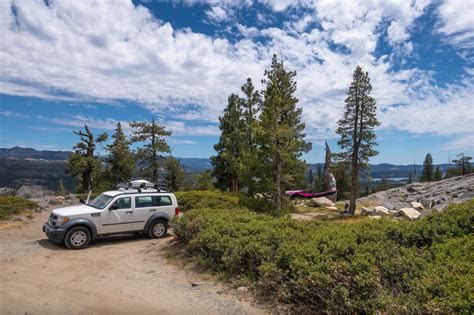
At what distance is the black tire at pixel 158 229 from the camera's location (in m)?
12.1

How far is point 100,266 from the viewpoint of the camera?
8.52 m

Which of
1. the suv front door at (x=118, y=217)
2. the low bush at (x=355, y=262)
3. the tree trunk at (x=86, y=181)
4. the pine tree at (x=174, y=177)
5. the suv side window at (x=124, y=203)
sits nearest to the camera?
the low bush at (x=355, y=262)

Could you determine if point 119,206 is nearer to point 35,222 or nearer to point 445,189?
point 35,222

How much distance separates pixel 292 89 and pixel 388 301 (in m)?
19.2

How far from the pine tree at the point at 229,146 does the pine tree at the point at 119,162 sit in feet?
35.3

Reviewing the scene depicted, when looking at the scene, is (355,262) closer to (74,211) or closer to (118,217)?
(118,217)

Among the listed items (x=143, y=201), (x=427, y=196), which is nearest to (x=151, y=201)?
(x=143, y=201)

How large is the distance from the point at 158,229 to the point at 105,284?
5212 mm

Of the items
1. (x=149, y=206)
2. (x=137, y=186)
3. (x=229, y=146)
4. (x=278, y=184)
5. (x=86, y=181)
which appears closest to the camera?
(x=149, y=206)

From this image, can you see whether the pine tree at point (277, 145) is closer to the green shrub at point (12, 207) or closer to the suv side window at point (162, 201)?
the suv side window at point (162, 201)

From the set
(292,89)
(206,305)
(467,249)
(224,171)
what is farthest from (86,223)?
(224,171)

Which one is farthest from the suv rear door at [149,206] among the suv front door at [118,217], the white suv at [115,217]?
the suv front door at [118,217]

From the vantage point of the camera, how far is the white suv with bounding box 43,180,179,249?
10.5 m

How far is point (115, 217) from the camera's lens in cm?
1136
